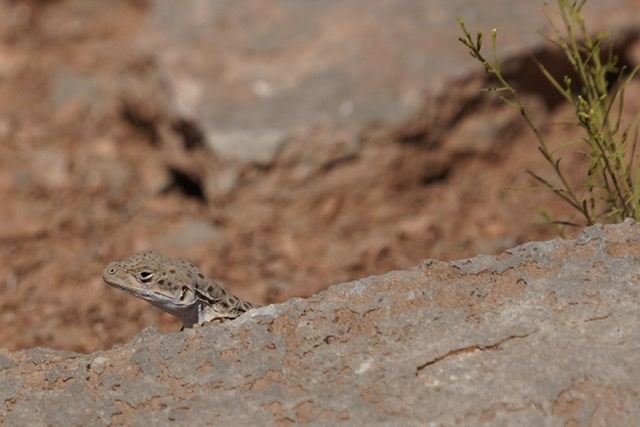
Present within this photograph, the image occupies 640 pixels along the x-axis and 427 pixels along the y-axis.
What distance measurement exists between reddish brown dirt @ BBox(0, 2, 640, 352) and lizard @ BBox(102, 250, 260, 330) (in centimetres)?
117

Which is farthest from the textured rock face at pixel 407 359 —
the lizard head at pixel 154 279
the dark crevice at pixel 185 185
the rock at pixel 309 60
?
the dark crevice at pixel 185 185

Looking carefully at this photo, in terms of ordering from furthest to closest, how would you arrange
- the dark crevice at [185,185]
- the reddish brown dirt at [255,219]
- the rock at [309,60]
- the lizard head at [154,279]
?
the dark crevice at [185,185] < the rock at [309,60] < the reddish brown dirt at [255,219] < the lizard head at [154,279]

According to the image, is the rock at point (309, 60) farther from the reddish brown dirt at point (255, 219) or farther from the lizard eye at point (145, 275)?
the lizard eye at point (145, 275)

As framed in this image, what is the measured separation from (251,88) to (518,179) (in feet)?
6.32

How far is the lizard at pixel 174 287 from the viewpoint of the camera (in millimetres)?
4672

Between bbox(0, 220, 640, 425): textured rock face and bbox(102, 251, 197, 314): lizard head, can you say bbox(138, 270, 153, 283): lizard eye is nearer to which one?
bbox(102, 251, 197, 314): lizard head

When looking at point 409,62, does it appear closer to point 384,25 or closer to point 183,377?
point 384,25

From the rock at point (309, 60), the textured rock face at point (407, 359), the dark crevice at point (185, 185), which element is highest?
the textured rock face at point (407, 359)

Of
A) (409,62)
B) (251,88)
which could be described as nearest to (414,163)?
(409,62)

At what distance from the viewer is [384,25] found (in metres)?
7.51

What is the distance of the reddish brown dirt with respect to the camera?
6508 mm

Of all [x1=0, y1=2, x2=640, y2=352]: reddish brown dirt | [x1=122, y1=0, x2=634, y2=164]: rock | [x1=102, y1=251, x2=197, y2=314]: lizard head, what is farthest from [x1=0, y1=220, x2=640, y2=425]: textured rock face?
[x1=122, y1=0, x2=634, y2=164]: rock

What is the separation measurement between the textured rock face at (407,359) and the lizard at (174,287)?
2.90 ft

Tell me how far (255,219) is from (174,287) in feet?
7.90
